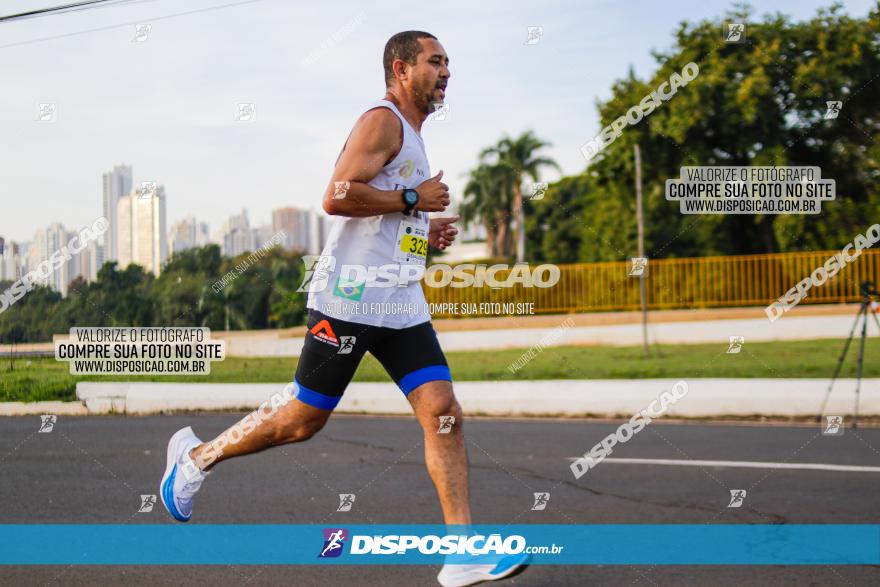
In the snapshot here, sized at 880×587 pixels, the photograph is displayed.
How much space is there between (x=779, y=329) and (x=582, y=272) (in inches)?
191

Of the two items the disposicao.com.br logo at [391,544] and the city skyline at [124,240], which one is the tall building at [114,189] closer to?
the city skyline at [124,240]

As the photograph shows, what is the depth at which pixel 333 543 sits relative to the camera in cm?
440

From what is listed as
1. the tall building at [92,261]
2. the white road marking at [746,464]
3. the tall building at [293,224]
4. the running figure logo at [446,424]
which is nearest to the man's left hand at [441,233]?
the running figure logo at [446,424]

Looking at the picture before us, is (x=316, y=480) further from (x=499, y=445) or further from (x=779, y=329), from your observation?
(x=779, y=329)

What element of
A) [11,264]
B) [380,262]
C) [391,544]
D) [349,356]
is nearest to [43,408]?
[11,264]

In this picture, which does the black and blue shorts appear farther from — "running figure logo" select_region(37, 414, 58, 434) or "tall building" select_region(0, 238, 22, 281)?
"running figure logo" select_region(37, 414, 58, 434)

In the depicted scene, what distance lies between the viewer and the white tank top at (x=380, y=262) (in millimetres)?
3611

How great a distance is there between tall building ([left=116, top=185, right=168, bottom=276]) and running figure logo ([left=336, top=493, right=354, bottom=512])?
4926 millimetres

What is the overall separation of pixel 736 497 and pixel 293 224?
13583 millimetres

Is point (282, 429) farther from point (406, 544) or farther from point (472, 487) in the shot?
point (472, 487)

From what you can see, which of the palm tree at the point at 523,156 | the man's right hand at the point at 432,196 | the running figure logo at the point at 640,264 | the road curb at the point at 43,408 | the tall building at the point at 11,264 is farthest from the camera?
the palm tree at the point at 523,156

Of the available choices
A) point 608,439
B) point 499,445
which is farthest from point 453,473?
point 608,439

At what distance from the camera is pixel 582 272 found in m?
21.1

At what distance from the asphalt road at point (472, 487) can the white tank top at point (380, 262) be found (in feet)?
3.80
